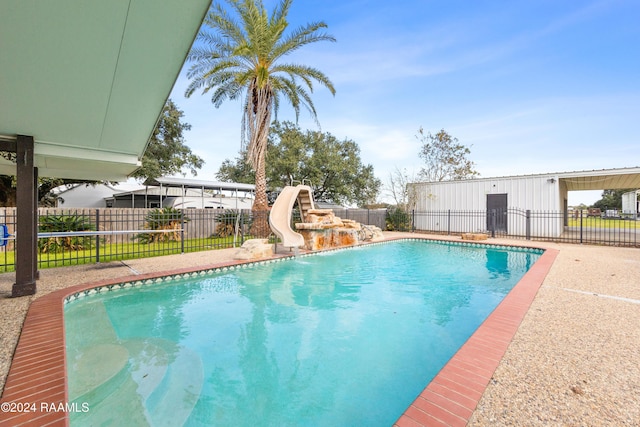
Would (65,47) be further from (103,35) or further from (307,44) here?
(307,44)

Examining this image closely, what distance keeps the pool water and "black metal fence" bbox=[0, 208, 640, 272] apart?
474cm

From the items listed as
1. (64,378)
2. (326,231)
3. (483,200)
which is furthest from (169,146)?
(483,200)

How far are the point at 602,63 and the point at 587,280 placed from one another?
1331 centimetres

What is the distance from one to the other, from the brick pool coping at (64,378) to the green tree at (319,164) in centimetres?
1866

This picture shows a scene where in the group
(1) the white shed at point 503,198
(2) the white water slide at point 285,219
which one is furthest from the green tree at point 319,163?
(2) the white water slide at point 285,219

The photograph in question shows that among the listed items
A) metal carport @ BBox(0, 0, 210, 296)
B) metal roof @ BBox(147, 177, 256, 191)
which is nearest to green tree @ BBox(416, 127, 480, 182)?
metal roof @ BBox(147, 177, 256, 191)

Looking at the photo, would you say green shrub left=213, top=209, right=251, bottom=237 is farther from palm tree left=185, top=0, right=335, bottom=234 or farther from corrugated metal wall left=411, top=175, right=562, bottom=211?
corrugated metal wall left=411, top=175, right=562, bottom=211

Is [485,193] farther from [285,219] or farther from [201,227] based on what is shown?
[201,227]

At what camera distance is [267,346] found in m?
3.88

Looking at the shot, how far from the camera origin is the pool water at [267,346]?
2650 mm

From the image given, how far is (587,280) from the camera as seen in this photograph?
6070mm

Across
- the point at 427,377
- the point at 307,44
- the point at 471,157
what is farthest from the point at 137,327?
the point at 471,157

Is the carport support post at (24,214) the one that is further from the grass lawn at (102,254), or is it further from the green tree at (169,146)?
the green tree at (169,146)

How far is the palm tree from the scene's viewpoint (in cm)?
1194
